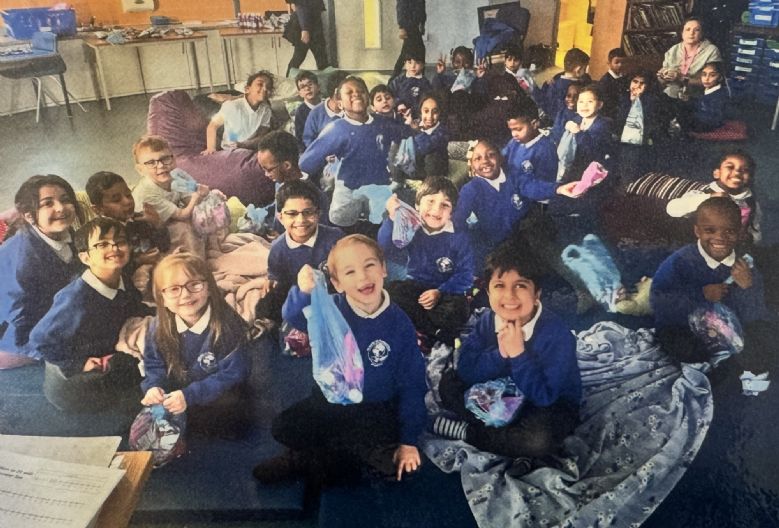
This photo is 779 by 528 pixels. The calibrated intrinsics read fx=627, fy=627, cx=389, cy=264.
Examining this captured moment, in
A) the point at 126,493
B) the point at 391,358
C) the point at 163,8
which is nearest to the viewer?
the point at 126,493

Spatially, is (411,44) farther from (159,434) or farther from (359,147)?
(159,434)

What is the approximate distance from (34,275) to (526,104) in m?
1.32

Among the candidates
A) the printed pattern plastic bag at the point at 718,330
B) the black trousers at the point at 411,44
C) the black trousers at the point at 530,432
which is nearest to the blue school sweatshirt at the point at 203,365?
the black trousers at the point at 530,432

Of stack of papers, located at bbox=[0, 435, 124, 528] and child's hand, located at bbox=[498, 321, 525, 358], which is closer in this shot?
stack of papers, located at bbox=[0, 435, 124, 528]

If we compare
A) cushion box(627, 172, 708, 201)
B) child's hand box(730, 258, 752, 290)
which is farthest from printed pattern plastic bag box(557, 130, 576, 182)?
child's hand box(730, 258, 752, 290)

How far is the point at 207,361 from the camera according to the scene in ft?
5.39

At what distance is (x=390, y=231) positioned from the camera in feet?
5.31

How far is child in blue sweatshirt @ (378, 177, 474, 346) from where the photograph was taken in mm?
1604

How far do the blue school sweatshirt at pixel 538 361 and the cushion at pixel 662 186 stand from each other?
40 centimetres

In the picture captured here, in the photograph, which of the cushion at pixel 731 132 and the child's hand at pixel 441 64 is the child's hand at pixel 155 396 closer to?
the child's hand at pixel 441 64

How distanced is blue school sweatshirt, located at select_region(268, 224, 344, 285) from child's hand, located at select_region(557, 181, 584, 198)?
0.58 m

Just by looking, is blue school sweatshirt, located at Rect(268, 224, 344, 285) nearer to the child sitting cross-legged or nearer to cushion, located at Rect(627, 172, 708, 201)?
the child sitting cross-legged

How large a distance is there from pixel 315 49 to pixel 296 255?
0.52 metres

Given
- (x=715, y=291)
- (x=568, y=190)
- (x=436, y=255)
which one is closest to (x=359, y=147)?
(x=436, y=255)
